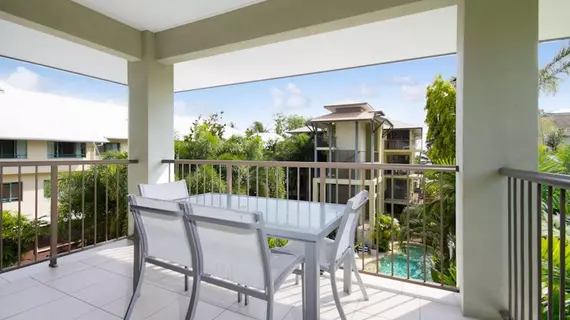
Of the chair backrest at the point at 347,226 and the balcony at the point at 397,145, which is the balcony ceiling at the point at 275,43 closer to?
the chair backrest at the point at 347,226

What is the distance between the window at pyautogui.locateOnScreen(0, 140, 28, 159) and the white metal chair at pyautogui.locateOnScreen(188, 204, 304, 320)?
29.5 feet

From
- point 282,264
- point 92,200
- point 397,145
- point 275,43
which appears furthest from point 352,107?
point 282,264

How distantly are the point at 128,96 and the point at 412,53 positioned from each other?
404 cm

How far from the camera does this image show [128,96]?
3811mm

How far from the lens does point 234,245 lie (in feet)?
4.71

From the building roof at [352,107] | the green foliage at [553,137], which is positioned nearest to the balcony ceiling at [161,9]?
the green foliage at [553,137]

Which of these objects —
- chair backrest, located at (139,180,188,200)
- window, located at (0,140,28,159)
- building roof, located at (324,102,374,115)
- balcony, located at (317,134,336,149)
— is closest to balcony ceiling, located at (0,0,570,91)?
chair backrest, located at (139,180,188,200)

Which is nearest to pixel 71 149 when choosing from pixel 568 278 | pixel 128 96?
pixel 128 96

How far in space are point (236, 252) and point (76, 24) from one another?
10.3 feet

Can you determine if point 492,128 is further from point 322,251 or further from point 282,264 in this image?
point 282,264

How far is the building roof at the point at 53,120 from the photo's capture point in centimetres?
833

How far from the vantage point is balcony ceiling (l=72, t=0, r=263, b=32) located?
2961mm

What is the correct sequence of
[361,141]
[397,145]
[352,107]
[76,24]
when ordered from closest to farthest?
[76,24]
[361,141]
[352,107]
[397,145]

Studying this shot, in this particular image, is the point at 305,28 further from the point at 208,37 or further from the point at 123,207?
the point at 123,207
